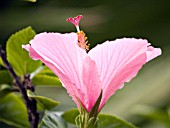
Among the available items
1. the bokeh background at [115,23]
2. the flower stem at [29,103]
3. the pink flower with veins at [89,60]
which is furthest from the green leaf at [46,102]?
the bokeh background at [115,23]

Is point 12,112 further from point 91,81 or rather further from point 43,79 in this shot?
point 91,81

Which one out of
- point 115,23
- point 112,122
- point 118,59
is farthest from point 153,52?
point 115,23

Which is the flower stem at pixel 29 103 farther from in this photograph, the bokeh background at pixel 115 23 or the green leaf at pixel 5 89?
the bokeh background at pixel 115 23

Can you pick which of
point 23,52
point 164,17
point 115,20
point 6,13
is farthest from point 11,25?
point 23,52

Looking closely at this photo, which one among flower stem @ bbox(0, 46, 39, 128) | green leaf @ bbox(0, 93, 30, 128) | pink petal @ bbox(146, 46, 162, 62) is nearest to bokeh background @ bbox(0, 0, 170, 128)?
green leaf @ bbox(0, 93, 30, 128)

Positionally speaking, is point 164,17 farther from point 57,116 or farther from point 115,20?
point 57,116
